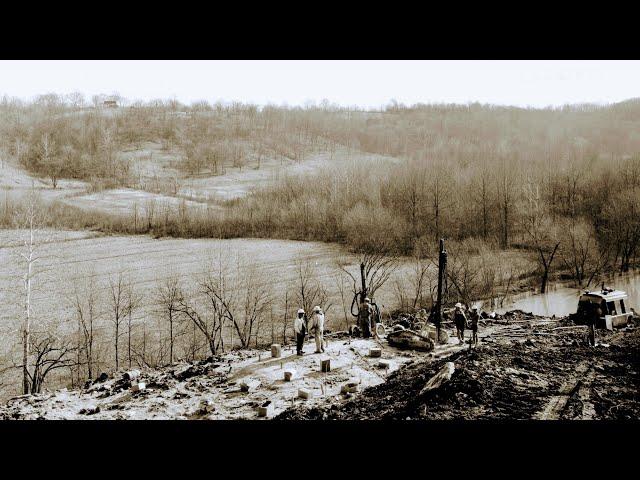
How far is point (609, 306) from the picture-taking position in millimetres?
6840

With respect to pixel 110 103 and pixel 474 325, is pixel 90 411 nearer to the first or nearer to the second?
pixel 110 103

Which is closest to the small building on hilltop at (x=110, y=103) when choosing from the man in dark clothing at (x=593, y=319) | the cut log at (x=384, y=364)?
the cut log at (x=384, y=364)

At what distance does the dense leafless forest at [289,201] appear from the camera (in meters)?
6.59

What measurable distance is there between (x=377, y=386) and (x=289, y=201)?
3434 mm

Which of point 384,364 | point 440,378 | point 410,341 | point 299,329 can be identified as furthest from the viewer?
point 410,341

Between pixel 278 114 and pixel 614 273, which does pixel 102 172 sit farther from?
pixel 614 273

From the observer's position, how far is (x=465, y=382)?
4496 millimetres

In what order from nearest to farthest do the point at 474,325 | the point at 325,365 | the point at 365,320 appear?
the point at 325,365
the point at 474,325
the point at 365,320

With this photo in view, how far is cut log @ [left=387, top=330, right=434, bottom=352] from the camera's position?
6504mm

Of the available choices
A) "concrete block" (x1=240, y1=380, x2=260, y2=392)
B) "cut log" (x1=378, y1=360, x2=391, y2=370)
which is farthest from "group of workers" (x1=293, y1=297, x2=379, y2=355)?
"concrete block" (x1=240, y1=380, x2=260, y2=392)

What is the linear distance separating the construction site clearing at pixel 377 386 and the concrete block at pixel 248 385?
0.01m

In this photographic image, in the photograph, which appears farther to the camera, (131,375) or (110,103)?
(110,103)

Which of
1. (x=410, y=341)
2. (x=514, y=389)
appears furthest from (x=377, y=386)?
(x=410, y=341)

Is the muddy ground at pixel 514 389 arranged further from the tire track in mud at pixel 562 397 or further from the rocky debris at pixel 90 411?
the rocky debris at pixel 90 411
